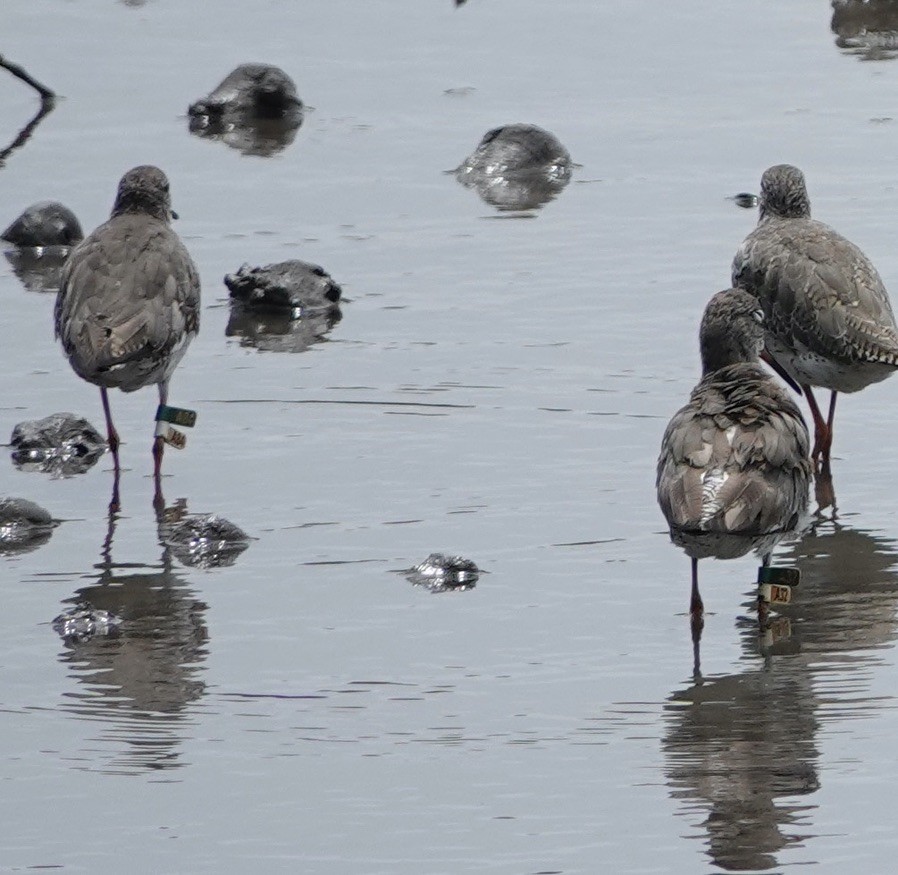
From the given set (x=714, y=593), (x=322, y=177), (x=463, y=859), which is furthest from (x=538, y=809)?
(x=322, y=177)

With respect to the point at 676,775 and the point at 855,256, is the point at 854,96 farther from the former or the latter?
the point at 676,775

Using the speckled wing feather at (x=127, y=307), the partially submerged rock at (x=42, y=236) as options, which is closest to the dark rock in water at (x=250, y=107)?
the partially submerged rock at (x=42, y=236)

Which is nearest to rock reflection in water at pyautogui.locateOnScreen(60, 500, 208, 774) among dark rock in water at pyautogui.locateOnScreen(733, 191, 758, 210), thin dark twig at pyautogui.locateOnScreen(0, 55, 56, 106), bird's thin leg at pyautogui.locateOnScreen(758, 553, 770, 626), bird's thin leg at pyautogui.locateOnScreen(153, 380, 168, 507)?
bird's thin leg at pyautogui.locateOnScreen(153, 380, 168, 507)

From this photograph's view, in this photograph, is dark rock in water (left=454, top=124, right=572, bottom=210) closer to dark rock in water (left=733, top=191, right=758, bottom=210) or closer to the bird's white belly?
dark rock in water (left=733, top=191, right=758, bottom=210)

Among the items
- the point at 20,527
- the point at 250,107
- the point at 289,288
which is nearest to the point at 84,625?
the point at 20,527

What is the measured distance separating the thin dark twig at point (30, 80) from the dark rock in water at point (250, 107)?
49.5 inches

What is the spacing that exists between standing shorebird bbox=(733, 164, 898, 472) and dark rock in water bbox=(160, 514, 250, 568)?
9.72ft

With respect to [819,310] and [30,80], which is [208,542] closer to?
[819,310]

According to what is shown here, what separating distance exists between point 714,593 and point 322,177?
278 inches

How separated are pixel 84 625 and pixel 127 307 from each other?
2.40m

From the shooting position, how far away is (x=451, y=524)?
10266mm

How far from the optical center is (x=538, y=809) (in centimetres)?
750

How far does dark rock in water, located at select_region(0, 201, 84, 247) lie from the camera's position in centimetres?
1451

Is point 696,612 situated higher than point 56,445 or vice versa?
point 56,445
